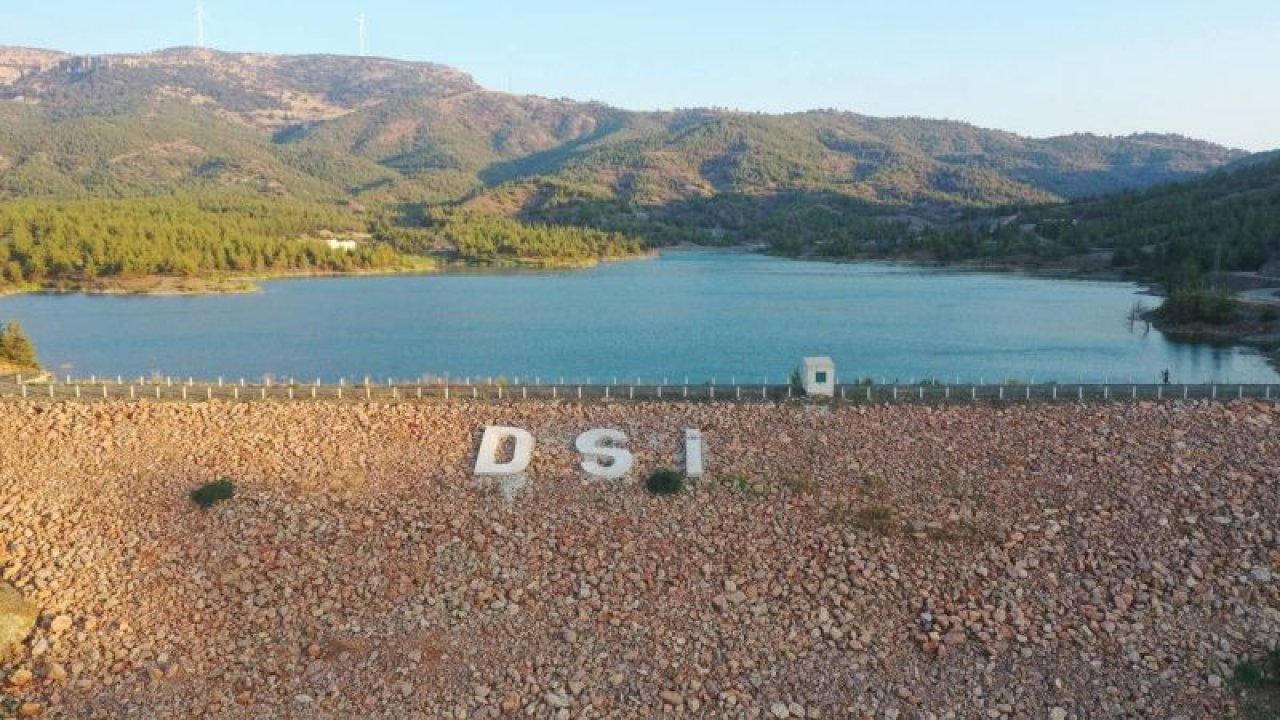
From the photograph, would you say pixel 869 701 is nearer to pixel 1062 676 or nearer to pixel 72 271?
pixel 1062 676

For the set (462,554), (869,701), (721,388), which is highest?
(721,388)

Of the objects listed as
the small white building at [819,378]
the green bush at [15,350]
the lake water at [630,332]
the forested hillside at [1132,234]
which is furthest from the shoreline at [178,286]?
the small white building at [819,378]

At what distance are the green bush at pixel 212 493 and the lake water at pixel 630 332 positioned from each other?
2293cm

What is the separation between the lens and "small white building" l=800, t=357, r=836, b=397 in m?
26.7

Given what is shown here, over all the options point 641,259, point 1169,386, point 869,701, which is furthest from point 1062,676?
point 641,259

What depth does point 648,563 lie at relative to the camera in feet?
64.8

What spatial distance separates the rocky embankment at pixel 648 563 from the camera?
1669 cm

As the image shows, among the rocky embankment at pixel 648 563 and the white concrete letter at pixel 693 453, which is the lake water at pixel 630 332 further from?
the rocky embankment at pixel 648 563

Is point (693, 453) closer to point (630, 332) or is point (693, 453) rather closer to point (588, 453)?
point (588, 453)

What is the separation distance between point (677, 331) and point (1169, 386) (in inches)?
1476

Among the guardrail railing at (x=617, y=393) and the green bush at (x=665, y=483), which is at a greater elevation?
the guardrail railing at (x=617, y=393)

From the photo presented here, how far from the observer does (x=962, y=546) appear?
20.3 m

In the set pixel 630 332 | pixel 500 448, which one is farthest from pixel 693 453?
pixel 630 332

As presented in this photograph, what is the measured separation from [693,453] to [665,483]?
1447mm
